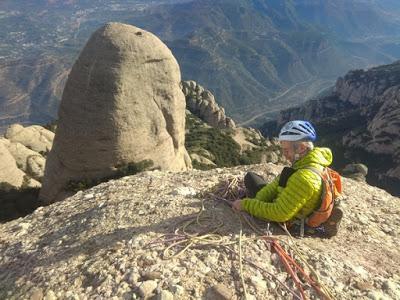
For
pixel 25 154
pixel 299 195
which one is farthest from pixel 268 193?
pixel 25 154

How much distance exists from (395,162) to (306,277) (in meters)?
67.6

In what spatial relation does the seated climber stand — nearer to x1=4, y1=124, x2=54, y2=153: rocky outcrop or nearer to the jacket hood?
the jacket hood

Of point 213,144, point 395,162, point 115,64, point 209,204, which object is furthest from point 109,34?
point 395,162

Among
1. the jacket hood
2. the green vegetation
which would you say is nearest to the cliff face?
the green vegetation

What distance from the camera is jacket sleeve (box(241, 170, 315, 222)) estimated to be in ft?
28.0

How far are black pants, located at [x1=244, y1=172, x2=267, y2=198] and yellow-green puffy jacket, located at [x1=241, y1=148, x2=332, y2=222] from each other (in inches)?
48.8

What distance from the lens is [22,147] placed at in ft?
136

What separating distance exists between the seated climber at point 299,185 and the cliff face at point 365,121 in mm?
57057

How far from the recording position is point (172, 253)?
8.38 meters

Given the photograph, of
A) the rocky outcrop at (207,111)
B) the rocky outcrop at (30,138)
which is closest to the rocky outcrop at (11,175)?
the rocky outcrop at (30,138)

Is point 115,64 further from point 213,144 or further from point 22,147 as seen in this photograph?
point 213,144

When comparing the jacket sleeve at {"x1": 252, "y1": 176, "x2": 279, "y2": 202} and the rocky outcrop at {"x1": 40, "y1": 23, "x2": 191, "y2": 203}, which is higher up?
the jacket sleeve at {"x1": 252, "y1": 176, "x2": 279, "y2": 202}

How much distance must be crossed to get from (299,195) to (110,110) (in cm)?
2061

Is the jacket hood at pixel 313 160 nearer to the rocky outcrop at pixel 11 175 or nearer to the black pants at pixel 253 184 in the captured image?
the black pants at pixel 253 184
